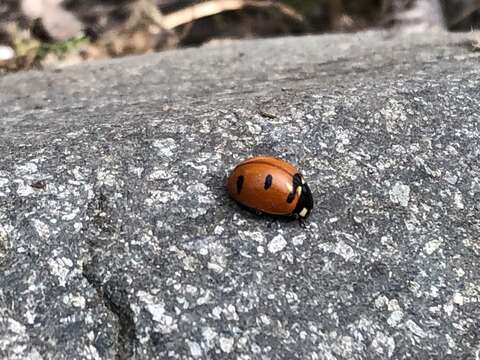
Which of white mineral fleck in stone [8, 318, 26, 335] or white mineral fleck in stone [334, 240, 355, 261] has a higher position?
A: white mineral fleck in stone [8, 318, 26, 335]

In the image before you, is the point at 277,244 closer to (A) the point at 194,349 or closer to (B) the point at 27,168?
(A) the point at 194,349

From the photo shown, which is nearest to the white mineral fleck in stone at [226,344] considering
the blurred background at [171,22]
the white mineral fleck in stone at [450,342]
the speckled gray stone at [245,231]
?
the speckled gray stone at [245,231]

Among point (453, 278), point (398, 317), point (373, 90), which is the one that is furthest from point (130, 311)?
point (373, 90)

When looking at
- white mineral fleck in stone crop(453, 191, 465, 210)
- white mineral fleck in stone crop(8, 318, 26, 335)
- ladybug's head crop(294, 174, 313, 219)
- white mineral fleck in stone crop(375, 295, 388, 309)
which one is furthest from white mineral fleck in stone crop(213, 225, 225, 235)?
white mineral fleck in stone crop(453, 191, 465, 210)

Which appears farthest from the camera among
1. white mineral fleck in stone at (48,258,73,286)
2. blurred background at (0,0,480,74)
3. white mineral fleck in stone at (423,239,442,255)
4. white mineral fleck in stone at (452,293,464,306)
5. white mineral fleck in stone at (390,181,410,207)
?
blurred background at (0,0,480,74)

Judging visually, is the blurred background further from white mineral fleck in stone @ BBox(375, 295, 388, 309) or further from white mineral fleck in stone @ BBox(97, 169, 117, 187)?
white mineral fleck in stone @ BBox(375, 295, 388, 309)

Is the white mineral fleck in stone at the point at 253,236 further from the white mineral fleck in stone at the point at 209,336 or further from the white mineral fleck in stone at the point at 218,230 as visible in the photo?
the white mineral fleck in stone at the point at 209,336

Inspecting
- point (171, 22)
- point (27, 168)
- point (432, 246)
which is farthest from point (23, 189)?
point (171, 22)

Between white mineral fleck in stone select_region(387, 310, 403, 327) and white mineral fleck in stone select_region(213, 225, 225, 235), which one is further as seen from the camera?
white mineral fleck in stone select_region(213, 225, 225, 235)
